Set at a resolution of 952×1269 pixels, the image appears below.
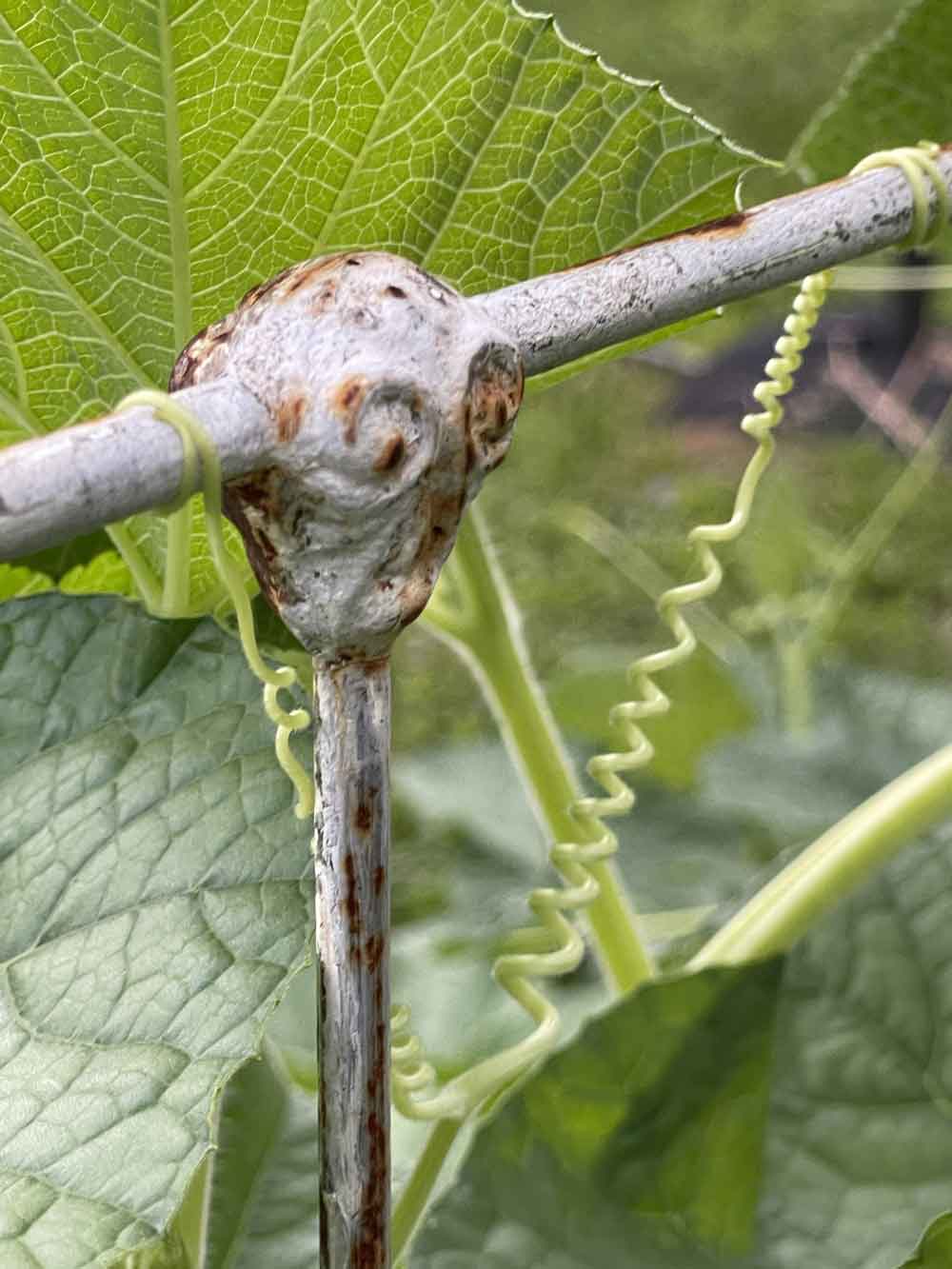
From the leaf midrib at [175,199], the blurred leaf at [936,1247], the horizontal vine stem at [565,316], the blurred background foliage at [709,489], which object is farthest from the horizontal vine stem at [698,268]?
the blurred background foliage at [709,489]

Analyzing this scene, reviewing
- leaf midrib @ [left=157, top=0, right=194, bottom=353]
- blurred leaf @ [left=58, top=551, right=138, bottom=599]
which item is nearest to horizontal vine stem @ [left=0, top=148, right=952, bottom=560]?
leaf midrib @ [left=157, top=0, right=194, bottom=353]

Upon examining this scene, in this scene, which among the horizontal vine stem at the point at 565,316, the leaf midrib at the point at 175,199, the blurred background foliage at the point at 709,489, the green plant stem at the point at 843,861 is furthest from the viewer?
the blurred background foliage at the point at 709,489

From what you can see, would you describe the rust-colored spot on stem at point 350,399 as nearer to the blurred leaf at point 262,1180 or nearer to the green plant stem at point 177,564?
the green plant stem at point 177,564

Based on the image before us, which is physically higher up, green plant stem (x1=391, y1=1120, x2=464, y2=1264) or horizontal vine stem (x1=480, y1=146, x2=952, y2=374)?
horizontal vine stem (x1=480, y1=146, x2=952, y2=374)

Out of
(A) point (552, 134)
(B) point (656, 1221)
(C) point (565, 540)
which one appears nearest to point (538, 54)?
(A) point (552, 134)

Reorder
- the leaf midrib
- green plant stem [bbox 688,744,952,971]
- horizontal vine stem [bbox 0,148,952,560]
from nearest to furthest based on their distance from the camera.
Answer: horizontal vine stem [bbox 0,148,952,560], the leaf midrib, green plant stem [bbox 688,744,952,971]

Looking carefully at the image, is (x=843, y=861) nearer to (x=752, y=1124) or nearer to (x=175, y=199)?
(x=752, y=1124)

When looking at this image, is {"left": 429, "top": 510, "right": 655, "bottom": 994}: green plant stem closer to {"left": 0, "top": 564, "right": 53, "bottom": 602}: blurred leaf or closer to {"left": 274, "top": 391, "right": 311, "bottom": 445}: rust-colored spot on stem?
{"left": 0, "top": 564, "right": 53, "bottom": 602}: blurred leaf

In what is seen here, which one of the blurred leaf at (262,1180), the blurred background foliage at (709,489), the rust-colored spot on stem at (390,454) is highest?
the rust-colored spot on stem at (390,454)
